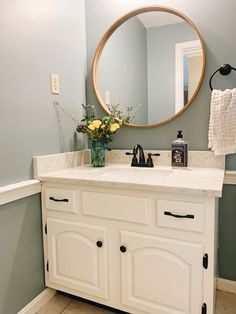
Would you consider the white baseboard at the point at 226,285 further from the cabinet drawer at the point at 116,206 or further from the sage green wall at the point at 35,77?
the sage green wall at the point at 35,77

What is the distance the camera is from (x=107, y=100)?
188 centimetres

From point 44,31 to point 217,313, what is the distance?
6.17 ft

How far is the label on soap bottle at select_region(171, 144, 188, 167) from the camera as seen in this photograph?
158cm

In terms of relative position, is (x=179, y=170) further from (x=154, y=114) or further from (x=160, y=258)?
(x=160, y=258)

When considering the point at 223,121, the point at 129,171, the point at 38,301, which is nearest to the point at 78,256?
the point at 38,301

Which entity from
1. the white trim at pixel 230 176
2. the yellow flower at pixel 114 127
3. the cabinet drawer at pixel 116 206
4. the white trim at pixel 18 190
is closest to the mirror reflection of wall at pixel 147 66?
the yellow flower at pixel 114 127

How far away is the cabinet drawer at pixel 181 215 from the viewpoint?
3.59 ft

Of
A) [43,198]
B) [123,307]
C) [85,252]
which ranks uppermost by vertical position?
[43,198]

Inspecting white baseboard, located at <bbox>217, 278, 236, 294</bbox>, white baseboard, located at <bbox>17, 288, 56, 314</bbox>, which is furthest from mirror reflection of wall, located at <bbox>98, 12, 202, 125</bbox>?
white baseboard, located at <bbox>17, 288, 56, 314</bbox>

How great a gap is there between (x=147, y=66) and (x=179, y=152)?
0.62 metres

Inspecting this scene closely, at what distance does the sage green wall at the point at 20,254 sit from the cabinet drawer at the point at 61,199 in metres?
0.08

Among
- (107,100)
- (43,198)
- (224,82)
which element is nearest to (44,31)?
(107,100)

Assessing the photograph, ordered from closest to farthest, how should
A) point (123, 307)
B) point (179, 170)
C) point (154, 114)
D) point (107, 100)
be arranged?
point (123, 307) < point (179, 170) < point (154, 114) < point (107, 100)

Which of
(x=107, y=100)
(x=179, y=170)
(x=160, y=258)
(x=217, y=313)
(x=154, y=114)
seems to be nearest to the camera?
(x=160, y=258)
